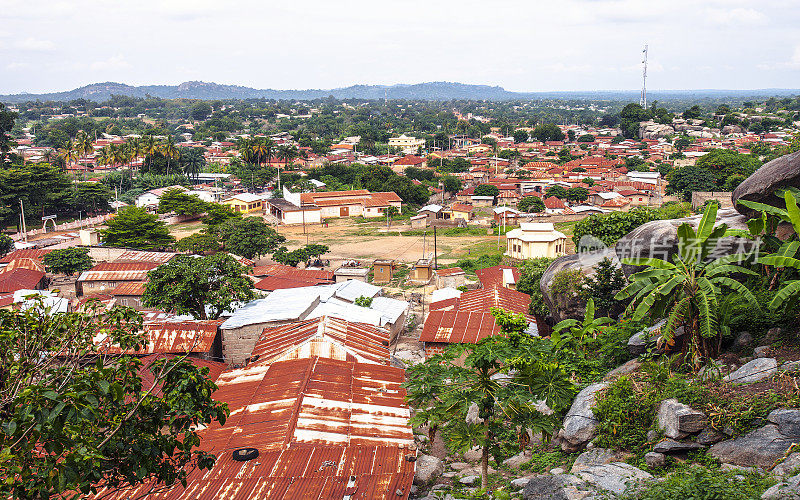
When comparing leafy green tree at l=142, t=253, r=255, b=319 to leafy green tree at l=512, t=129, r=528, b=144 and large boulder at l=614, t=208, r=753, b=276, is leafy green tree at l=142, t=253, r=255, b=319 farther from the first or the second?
leafy green tree at l=512, t=129, r=528, b=144

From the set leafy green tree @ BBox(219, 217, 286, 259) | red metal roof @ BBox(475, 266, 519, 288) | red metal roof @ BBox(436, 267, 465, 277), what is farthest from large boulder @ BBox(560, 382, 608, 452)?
leafy green tree @ BBox(219, 217, 286, 259)

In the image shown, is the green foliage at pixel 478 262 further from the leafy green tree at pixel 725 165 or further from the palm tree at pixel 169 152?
the palm tree at pixel 169 152

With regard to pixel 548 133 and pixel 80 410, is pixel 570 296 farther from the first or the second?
pixel 548 133

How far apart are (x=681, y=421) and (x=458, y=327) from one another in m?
10.7

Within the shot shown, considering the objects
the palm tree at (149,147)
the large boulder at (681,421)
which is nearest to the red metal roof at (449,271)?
the large boulder at (681,421)

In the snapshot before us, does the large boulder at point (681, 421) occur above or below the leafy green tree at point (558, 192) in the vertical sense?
above

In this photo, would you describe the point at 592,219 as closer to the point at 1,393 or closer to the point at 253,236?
the point at 1,393

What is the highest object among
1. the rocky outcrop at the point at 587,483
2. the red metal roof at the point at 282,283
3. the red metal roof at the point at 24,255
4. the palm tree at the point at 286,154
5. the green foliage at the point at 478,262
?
the palm tree at the point at 286,154

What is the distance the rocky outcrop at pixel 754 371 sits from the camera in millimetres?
7676

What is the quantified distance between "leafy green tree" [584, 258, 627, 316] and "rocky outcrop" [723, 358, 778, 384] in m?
4.97

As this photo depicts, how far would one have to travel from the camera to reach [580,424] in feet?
27.8

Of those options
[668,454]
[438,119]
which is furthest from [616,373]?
[438,119]

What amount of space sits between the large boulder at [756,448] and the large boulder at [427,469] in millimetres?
4080

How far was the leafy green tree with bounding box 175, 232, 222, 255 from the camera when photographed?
114 ft
